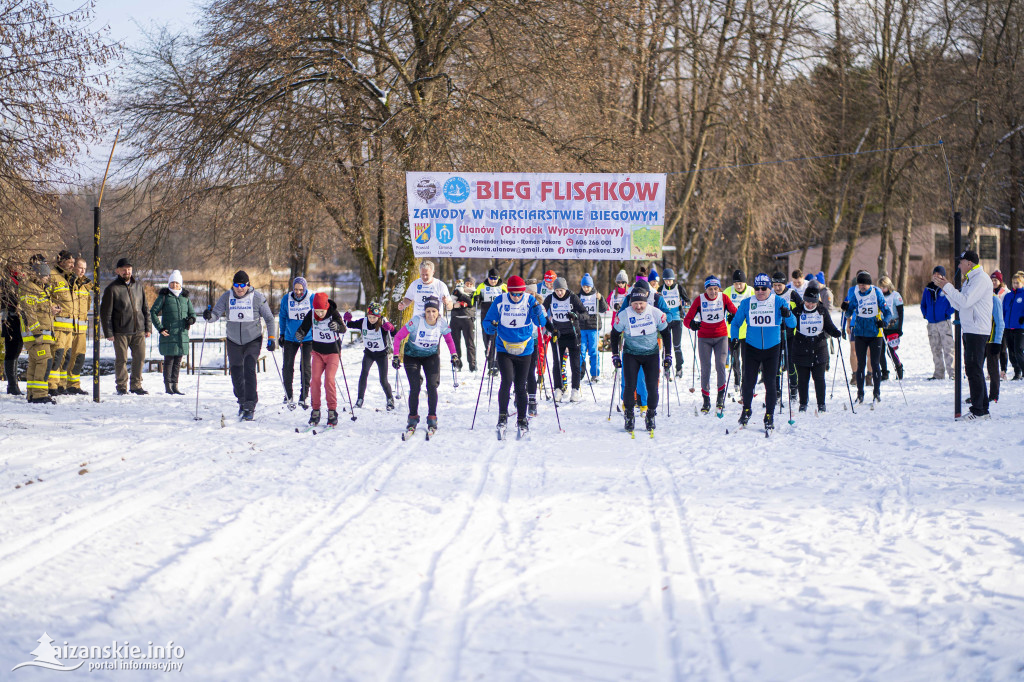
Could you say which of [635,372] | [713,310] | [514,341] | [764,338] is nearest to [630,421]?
[635,372]

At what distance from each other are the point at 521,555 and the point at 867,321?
355 inches

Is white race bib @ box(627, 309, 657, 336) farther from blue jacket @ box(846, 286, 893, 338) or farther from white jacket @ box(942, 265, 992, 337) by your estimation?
blue jacket @ box(846, 286, 893, 338)

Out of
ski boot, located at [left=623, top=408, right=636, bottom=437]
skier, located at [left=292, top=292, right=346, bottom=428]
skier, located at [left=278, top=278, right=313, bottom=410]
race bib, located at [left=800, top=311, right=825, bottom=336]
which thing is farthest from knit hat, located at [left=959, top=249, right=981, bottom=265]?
skier, located at [left=278, top=278, right=313, bottom=410]

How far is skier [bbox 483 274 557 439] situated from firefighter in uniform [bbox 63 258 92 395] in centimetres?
651

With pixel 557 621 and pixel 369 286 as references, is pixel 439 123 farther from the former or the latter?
pixel 557 621

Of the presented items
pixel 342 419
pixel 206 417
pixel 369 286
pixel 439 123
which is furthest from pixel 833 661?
pixel 369 286

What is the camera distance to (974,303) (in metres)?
10.4

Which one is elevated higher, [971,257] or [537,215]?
[537,215]

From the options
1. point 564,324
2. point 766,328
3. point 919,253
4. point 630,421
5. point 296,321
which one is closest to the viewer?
point 766,328

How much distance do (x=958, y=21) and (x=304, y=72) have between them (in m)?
27.7

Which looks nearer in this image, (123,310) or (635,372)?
(635,372)

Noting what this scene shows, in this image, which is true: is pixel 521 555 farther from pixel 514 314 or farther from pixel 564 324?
pixel 564 324

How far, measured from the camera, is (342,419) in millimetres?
11172

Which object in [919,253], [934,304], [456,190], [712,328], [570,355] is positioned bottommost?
[570,355]
